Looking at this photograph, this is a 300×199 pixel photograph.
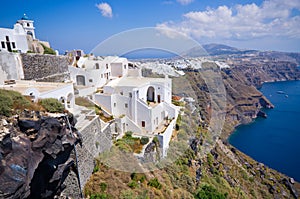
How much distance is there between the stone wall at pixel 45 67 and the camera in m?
5.19

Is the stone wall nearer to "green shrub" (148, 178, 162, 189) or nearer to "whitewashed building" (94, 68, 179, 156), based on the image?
"whitewashed building" (94, 68, 179, 156)

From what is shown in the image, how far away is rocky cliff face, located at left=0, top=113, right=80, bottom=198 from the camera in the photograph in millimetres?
2191

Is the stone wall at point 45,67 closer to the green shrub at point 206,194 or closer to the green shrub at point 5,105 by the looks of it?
the green shrub at point 5,105

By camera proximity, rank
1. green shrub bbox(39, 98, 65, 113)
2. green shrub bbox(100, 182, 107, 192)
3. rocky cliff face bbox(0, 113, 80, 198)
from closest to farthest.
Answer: rocky cliff face bbox(0, 113, 80, 198), green shrub bbox(39, 98, 65, 113), green shrub bbox(100, 182, 107, 192)

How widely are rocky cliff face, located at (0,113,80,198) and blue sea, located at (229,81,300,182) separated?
15608mm

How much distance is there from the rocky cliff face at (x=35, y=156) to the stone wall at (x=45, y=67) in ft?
8.94

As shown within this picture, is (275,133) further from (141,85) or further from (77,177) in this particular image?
(77,177)

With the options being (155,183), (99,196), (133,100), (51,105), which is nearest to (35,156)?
(51,105)

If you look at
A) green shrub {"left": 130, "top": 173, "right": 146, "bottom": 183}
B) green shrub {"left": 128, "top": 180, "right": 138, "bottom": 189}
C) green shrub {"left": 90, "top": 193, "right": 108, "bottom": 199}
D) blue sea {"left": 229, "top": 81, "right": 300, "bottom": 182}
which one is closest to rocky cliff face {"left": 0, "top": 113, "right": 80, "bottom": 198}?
green shrub {"left": 90, "top": 193, "right": 108, "bottom": 199}

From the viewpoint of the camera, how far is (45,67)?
230 inches

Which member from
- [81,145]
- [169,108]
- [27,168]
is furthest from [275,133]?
[27,168]

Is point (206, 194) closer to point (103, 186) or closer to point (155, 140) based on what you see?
point (155, 140)

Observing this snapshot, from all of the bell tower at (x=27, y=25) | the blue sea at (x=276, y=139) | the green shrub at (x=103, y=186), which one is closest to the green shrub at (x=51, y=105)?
the green shrub at (x=103, y=186)

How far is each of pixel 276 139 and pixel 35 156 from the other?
2173 cm
